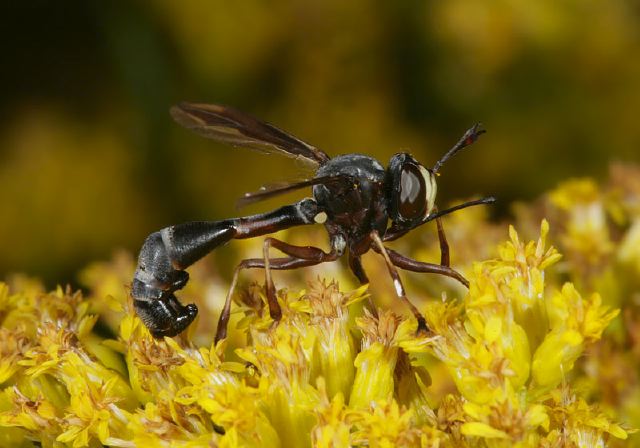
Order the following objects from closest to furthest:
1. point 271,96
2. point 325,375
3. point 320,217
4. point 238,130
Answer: point 325,375, point 320,217, point 238,130, point 271,96

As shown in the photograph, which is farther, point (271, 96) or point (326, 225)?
point (271, 96)

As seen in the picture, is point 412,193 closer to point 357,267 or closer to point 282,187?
point 357,267

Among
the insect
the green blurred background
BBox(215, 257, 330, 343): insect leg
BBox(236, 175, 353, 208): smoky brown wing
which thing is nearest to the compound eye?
the insect

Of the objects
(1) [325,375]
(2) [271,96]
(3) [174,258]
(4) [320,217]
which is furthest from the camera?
(2) [271,96]

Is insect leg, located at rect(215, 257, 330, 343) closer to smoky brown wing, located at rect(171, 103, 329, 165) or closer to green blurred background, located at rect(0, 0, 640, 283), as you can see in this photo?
smoky brown wing, located at rect(171, 103, 329, 165)

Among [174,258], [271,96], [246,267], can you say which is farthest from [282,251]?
[271,96]

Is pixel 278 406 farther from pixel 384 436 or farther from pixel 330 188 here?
pixel 330 188

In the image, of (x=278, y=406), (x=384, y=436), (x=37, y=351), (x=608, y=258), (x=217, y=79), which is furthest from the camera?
(x=217, y=79)

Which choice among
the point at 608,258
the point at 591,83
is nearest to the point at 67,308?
the point at 608,258
